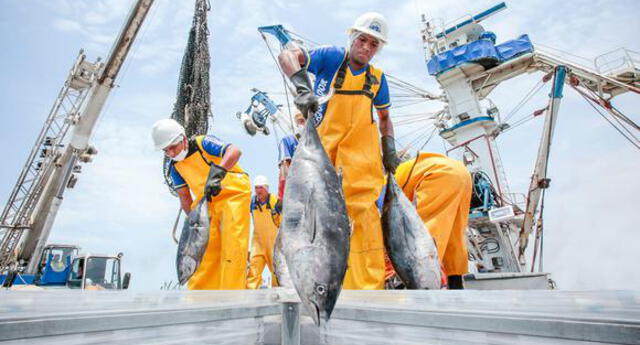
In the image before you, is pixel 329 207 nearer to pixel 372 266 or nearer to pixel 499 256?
pixel 372 266

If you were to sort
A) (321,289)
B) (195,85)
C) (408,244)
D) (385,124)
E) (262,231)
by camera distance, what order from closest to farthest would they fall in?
(321,289)
(408,244)
(385,124)
(262,231)
(195,85)

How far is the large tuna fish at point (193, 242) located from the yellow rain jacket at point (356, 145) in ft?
4.70

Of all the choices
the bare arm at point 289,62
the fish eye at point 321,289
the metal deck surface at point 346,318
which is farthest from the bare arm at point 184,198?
the fish eye at point 321,289

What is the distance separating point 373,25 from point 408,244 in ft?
5.38

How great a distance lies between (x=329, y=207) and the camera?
1397 millimetres

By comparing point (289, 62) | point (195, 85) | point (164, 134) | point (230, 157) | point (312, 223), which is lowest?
point (312, 223)

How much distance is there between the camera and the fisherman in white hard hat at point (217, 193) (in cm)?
322

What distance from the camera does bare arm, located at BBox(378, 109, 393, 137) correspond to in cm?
304

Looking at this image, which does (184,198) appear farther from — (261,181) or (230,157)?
(261,181)

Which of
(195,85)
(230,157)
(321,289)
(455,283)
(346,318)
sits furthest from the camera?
(195,85)

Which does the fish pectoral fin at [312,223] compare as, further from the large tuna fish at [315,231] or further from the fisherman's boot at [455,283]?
the fisherman's boot at [455,283]

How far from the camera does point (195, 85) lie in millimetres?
8969

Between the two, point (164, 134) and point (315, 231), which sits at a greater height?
point (164, 134)

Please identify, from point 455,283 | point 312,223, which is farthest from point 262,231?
point 312,223
